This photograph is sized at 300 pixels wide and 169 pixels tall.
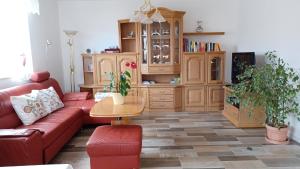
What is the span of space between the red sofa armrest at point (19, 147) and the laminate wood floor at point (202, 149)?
1.83 ft

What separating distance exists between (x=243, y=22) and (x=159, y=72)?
6.95ft

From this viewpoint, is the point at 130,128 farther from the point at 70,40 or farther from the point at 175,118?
the point at 70,40

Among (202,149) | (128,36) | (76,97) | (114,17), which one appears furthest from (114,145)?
(114,17)

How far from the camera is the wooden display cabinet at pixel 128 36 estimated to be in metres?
4.77

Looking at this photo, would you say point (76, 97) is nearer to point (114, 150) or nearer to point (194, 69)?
point (114, 150)

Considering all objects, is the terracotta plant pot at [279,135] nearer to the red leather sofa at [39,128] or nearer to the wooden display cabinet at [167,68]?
the wooden display cabinet at [167,68]

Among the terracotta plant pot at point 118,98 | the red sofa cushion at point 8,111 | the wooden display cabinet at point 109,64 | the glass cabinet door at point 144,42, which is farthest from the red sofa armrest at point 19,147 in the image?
the glass cabinet door at point 144,42

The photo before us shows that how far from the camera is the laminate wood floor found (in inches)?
103

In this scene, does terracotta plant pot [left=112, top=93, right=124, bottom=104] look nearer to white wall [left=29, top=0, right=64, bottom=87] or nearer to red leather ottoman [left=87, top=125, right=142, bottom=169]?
red leather ottoman [left=87, top=125, right=142, bottom=169]

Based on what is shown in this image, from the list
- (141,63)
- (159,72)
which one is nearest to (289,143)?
(159,72)

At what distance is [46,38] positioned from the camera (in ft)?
14.8

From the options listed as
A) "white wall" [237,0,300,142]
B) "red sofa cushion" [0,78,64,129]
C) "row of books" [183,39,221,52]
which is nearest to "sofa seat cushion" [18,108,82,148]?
"red sofa cushion" [0,78,64,129]

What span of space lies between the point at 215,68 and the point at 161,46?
1.29 metres

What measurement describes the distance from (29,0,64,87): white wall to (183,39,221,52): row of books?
2.85 metres
